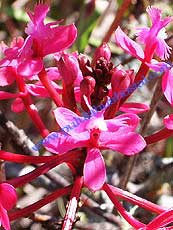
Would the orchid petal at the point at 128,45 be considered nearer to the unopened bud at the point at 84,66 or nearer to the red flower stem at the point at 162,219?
the unopened bud at the point at 84,66

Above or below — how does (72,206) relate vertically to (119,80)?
below

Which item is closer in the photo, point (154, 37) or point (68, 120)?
point (68, 120)

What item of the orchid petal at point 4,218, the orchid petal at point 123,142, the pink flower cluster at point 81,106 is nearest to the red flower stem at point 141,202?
the pink flower cluster at point 81,106

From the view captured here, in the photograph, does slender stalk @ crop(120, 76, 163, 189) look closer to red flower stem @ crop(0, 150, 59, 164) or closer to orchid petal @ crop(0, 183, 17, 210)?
red flower stem @ crop(0, 150, 59, 164)

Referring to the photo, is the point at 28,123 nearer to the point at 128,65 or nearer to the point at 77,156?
the point at 128,65

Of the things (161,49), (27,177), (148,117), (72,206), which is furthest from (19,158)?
(148,117)

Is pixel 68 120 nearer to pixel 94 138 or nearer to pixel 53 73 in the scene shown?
pixel 94 138
